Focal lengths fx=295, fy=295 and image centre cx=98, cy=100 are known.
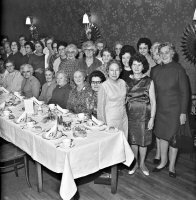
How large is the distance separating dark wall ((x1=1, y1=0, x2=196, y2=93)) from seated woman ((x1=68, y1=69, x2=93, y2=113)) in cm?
222

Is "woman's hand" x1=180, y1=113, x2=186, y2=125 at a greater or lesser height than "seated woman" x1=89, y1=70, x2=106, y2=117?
lesser

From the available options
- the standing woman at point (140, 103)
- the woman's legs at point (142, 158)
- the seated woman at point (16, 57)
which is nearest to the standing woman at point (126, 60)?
the standing woman at point (140, 103)

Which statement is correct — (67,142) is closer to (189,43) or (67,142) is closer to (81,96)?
(81,96)

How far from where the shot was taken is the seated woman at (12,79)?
548 centimetres

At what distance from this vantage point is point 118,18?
22.1ft

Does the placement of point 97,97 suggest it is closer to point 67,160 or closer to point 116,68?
point 116,68

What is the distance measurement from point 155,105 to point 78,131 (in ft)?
3.53

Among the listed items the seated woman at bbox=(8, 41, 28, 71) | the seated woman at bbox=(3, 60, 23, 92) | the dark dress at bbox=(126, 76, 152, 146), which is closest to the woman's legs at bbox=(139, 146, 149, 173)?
the dark dress at bbox=(126, 76, 152, 146)

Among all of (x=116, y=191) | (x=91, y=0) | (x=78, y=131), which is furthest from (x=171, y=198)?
(x=91, y=0)

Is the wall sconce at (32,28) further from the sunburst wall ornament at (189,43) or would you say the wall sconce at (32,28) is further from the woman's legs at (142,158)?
the woman's legs at (142,158)

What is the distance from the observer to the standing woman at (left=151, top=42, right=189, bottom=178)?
358 cm

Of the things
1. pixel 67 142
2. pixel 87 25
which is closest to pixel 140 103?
pixel 67 142

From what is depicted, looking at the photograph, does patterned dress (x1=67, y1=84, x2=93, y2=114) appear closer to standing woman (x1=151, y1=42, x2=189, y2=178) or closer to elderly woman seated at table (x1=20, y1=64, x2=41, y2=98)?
standing woman (x1=151, y1=42, x2=189, y2=178)

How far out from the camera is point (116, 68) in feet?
11.5
